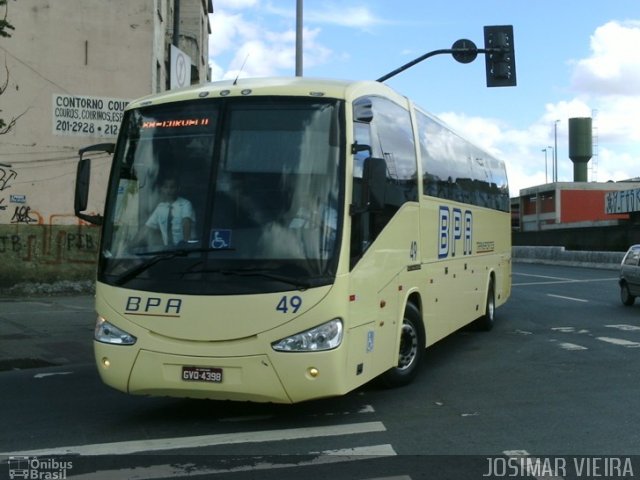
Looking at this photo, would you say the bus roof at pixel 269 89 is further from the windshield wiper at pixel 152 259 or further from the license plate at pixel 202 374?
the license plate at pixel 202 374

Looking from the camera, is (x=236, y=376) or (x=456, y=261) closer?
(x=236, y=376)

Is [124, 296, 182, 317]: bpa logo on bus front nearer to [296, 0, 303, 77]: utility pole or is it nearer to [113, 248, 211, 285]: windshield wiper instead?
[113, 248, 211, 285]: windshield wiper

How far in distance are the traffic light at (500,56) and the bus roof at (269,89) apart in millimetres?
11778

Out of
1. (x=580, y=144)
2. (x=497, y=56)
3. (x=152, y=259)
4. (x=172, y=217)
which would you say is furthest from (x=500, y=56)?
(x=580, y=144)

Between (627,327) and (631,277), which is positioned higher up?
(631,277)

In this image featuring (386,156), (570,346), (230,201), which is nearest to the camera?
(230,201)

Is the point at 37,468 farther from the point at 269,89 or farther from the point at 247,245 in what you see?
the point at 269,89

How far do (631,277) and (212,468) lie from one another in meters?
14.5

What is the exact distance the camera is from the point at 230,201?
19.8ft

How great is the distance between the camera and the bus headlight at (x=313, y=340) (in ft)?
18.8

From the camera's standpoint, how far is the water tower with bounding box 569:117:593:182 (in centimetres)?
9131

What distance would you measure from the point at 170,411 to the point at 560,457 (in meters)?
3.71

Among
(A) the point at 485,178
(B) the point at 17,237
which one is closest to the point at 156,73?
(B) the point at 17,237

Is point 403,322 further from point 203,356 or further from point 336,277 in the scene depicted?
point 203,356
